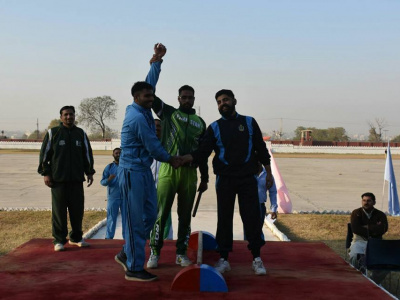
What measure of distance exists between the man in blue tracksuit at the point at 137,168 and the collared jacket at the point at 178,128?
0.46 meters

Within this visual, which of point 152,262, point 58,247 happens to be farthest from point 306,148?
point 152,262

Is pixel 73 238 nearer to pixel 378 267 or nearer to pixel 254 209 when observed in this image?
pixel 254 209

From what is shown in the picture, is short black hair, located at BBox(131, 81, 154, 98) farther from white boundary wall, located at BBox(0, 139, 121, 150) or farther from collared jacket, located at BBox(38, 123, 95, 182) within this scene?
white boundary wall, located at BBox(0, 139, 121, 150)

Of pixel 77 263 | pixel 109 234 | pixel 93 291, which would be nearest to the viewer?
pixel 93 291

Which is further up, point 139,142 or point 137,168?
Result: point 139,142

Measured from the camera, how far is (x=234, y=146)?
4.54 m

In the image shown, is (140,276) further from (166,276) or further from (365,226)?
(365,226)

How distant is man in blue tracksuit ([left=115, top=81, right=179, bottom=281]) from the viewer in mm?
4191

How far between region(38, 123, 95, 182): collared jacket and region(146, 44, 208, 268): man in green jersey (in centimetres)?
146

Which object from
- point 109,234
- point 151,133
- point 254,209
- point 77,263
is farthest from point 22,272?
point 109,234

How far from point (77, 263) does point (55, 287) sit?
88 cm

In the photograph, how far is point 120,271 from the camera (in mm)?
4500

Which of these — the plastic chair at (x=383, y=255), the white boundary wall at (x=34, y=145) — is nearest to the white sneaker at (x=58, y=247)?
the plastic chair at (x=383, y=255)

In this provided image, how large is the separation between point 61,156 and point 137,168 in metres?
1.82
